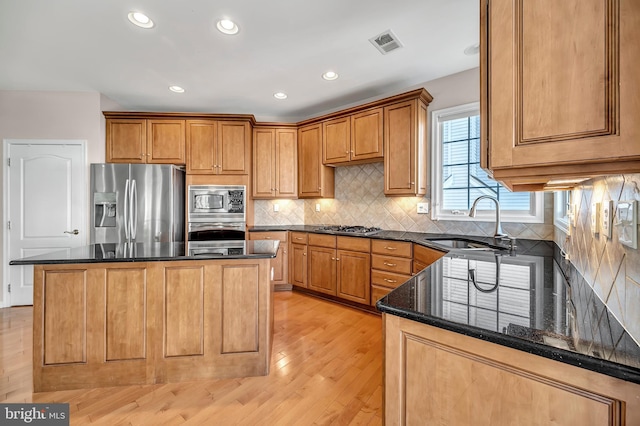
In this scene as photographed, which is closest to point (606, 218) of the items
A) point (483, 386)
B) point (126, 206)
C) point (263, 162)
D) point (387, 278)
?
point (483, 386)

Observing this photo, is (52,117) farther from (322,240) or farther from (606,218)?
(606,218)

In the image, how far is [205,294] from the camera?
6.09 feet

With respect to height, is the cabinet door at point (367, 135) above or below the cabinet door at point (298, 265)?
above

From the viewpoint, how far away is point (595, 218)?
105cm

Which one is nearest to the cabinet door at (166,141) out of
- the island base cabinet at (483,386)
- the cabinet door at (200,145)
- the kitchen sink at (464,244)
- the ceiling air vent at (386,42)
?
the cabinet door at (200,145)

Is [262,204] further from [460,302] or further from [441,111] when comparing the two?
[460,302]

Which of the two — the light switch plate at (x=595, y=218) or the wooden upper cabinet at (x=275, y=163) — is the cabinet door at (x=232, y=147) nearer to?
the wooden upper cabinet at (x=275, y=163)

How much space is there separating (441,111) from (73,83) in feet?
14.3

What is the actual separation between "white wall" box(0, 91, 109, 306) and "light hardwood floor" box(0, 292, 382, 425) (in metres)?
2.36

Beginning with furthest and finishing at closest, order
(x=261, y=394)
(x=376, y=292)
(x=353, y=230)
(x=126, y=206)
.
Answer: (x=353, y=230), (x=126, y=206), (x=376, y=292), (x=261, y=394)

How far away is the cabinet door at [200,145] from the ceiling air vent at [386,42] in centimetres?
242

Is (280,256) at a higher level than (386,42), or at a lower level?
lower

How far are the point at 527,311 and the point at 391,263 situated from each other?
2081mm

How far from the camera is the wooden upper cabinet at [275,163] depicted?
4027 mm
